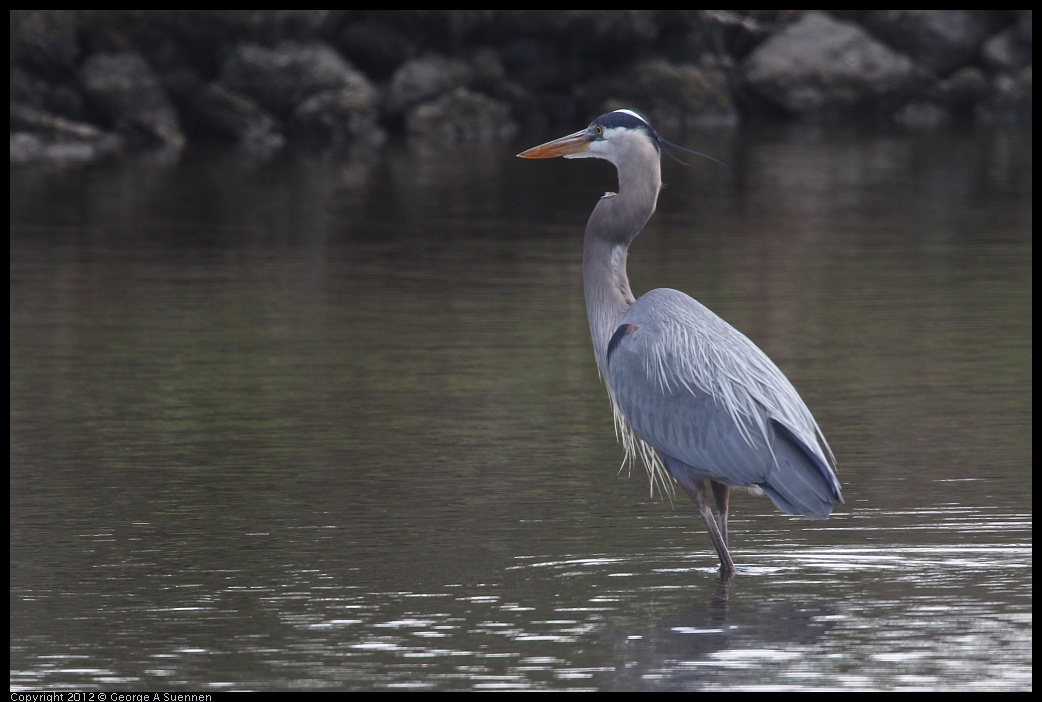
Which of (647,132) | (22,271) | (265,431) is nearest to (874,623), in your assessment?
(647,132)

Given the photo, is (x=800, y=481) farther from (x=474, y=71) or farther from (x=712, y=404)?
(x=474, y=71)

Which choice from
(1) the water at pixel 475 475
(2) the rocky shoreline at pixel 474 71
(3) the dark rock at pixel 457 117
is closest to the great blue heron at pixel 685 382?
(1) the water at pixel 475 475

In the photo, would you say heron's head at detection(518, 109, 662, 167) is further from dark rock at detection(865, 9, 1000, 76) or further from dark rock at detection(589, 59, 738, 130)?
dark rock at detection(865, 9, 1000, 76)

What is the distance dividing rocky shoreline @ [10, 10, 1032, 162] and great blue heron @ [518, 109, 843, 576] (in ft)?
95.1

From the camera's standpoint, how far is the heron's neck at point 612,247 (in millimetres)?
7652

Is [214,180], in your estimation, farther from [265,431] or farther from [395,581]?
[395,581]

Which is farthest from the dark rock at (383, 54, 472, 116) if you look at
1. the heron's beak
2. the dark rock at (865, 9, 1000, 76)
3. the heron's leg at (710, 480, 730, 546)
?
the heron's leg at (710, 480, 730, 546)

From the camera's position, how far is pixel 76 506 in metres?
8.08

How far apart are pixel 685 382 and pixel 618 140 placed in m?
1.25

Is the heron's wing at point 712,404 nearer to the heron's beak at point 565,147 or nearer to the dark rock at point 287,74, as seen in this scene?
the heron's beak at point 565,147

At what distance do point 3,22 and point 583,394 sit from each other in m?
27.5

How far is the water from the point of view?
598 centimetres

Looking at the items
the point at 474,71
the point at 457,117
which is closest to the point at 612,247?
the point at 457,117

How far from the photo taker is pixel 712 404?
275 inches
